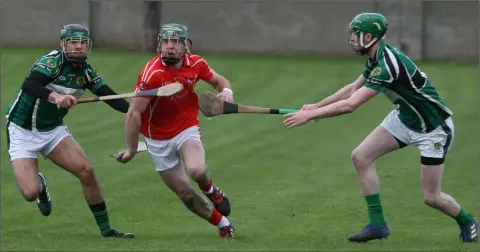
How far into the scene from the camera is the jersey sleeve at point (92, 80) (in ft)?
34.6

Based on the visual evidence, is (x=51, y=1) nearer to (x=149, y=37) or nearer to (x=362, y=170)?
(x=149, y=37)

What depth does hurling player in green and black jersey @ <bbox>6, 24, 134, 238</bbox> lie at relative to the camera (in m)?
10.3

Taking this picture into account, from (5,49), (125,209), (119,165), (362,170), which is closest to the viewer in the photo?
(362,170)

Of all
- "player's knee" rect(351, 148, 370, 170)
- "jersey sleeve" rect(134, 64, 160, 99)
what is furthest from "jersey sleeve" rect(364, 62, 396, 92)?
"jersey sleeve" rect(134, 64, 160, 99)

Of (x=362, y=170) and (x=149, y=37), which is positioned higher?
(x=362, y=170)

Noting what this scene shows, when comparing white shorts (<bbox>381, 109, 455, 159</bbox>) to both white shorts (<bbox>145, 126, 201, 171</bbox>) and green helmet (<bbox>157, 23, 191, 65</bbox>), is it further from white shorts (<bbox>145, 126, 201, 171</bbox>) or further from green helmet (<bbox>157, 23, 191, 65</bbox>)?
green helmet (<bbox>157, 23, 191, 65</bbox>)

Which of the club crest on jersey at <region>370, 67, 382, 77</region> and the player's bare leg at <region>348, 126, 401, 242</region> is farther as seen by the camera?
the player's bare leg at <region>348, 126, 401, 242</region>

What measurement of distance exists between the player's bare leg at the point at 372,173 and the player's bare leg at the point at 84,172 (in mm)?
2379

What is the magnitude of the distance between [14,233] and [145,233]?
138 centimetres

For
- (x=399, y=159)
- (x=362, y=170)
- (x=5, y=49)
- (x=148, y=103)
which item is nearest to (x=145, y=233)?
(x=148, y=103)

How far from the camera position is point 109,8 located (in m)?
32.6

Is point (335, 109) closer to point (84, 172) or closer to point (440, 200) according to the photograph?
point (440, 200)

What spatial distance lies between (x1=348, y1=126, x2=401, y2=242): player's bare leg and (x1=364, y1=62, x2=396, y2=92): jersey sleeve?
74cm

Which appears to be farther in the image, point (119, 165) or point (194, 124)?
point (119, 165)
